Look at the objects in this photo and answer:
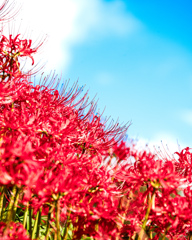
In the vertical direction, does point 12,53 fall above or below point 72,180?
above

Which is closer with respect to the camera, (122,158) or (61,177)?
(61,177)

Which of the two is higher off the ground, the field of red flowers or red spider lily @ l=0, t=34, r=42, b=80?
red spider lily @ l=0, t=34, r=42, b=80

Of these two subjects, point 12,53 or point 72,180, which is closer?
point 72,180

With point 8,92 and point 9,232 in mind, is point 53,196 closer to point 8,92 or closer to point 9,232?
point 9,232

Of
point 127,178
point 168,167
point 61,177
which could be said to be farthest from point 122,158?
point 61,177

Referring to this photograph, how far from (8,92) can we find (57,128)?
0.61 meters

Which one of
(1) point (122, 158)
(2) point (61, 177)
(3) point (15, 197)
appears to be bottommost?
(3) point (15, 197)

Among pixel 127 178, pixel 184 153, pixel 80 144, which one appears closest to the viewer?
pixel 127 178

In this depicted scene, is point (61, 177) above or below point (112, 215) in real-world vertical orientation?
above

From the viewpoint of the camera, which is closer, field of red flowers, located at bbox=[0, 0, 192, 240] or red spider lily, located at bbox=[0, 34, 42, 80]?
field of red flowers, located at bbox=[0, 0, 192, 240]

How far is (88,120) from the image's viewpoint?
4016mm

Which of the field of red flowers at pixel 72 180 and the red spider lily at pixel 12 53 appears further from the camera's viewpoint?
the red spider lily at pixel 12 53

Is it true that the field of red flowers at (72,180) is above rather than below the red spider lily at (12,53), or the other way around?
below

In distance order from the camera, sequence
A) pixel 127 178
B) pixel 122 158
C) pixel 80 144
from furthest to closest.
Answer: pixel 80 144 → pixel 122 158 → pixel 127 178
